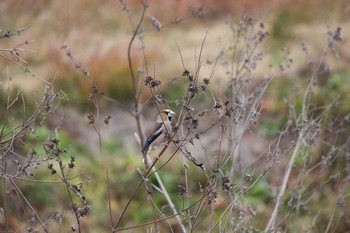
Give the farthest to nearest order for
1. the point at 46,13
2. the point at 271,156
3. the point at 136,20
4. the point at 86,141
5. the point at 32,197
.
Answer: the point at 136,20 → the point at 46,13 → the point at 86,141 → the point at 32,197 → the point at 271,156

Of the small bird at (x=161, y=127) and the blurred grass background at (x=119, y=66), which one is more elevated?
the blurred grass background at (x=119, y=66)

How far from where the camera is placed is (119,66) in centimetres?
1050

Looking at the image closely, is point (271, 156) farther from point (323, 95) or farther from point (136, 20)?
point (136, 20)

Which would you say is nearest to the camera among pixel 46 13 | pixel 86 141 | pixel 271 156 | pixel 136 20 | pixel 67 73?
Result: pixel 271 156

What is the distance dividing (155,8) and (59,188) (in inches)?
192

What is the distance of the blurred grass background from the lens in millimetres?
8422

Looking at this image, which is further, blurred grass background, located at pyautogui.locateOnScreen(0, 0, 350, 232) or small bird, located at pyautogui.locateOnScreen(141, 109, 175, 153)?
blurred grass background, located at pyautogui.locateOnScreen(0, 0, 350, 232)

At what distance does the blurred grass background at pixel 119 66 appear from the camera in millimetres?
8422

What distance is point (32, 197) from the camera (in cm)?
831

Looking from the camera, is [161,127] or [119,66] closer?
[161,127]

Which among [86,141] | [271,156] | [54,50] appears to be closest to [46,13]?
[54,50]

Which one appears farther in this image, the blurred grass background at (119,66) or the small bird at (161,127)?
the blurred grass background at (119,66)

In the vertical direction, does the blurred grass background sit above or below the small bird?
above

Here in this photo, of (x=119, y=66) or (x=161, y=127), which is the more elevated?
(x=119, y=66)
